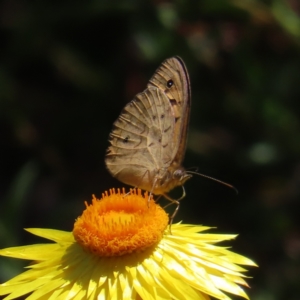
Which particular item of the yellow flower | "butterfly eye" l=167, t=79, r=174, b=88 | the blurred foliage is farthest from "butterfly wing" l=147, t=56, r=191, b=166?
the blurred foliage

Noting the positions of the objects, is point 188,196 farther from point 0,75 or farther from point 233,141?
point 0,75

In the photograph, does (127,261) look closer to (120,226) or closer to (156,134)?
(120,226)

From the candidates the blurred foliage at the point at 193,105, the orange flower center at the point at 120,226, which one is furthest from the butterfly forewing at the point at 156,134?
the blurred foliage at the point at 193,105

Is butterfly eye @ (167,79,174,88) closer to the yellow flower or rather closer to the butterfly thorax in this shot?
the butterfly thorax

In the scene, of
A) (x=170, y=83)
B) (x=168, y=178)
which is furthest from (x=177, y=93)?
(x=168, y=178)

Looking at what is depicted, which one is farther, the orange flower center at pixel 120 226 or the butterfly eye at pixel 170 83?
the butterfly eye at pixel 170 83

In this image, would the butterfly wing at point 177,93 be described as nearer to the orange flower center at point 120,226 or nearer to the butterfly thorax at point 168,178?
the butterfly thorax at point 168,178

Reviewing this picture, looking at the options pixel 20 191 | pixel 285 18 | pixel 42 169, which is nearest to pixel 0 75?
pixel 42 169
